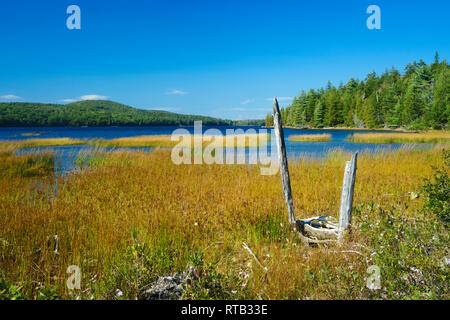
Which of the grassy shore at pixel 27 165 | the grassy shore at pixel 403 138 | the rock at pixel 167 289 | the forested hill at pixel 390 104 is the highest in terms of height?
the forested hill at pixel 390 104

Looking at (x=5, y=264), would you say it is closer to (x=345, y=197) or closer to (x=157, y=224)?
(x=157, y=224)

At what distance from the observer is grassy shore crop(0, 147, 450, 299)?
8.23 ft

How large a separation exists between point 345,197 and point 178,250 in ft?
8.72

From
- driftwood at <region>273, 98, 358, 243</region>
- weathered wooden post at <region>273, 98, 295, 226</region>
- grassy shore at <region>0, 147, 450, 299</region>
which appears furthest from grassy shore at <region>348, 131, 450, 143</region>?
weathered wooden post at <region>273, 98, 295, 226</region>

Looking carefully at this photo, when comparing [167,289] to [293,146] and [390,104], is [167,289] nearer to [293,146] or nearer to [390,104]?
[293,146]

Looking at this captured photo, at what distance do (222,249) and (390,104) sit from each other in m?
69.8

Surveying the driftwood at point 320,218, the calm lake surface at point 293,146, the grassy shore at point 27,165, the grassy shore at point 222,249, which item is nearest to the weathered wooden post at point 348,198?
the driftwood at point 320,218

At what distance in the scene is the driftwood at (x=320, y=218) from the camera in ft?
12.0

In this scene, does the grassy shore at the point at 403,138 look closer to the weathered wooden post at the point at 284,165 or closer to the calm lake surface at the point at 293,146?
the calm lake surface at the point at 293,146

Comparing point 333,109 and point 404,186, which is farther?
point 333,109

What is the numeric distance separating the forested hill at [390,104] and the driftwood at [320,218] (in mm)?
51807

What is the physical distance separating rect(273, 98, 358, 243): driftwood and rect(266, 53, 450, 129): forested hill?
51.8 metres

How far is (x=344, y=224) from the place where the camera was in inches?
145
